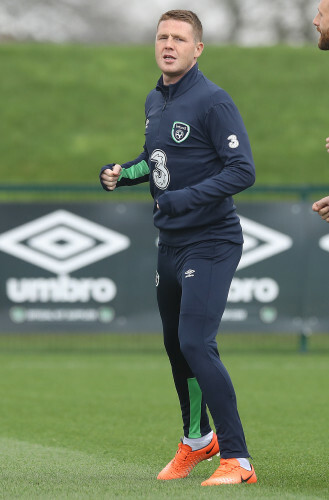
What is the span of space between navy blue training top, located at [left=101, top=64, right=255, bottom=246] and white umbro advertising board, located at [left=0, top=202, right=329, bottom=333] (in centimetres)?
679

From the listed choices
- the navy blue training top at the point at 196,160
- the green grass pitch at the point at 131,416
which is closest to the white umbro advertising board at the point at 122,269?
the green grass pitch at the point at 131,416

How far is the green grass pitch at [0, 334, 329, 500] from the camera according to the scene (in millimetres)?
5051

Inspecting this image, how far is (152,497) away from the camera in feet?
15.0

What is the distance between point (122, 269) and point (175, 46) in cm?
719

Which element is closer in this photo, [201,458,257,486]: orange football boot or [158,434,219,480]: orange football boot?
[201,458,257,486]: orange football boot

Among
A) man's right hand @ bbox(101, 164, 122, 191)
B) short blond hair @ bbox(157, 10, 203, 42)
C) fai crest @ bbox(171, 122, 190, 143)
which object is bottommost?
man's right hand @ bbox(101, 164, 122, 191)

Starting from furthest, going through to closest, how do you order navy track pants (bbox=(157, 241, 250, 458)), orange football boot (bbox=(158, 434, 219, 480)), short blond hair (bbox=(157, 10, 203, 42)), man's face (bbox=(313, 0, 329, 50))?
1. orange football boot (bbox=(158, 434, 219, 480))
2. short blond hair (bbox=(157, 10, 203, 42))
3. navy track pants (bbox=(157, 241, 250, 458))
4. man's face (bbox=(313, 0, 329, 50))

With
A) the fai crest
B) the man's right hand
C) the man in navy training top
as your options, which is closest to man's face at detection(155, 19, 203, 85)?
the man in navy training top

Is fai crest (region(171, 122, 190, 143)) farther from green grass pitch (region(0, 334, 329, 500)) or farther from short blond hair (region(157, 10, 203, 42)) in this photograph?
green grass pitch (region(0, 334, 329, 500))

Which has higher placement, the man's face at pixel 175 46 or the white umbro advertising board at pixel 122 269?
the man's face at pixel 175 46

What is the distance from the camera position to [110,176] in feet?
17.5

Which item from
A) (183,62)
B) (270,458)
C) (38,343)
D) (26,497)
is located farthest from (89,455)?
(38,343)

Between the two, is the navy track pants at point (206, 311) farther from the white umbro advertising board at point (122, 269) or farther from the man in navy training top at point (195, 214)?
the white umbro advertising board at point (122, 269)

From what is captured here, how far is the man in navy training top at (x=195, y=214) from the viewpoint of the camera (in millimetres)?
4926
